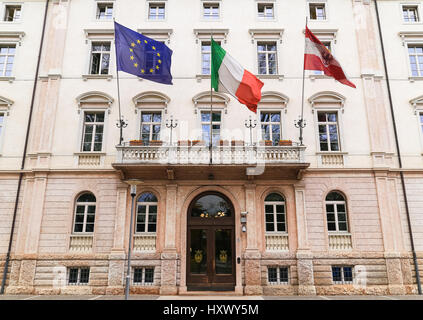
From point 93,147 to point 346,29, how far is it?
50.1ft

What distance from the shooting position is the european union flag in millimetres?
12805

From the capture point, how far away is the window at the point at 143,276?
13.3m

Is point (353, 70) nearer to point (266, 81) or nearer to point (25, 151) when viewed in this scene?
point (266, 81)

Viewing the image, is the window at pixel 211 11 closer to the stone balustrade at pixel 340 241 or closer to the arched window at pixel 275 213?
the arched window at pixel 275 213

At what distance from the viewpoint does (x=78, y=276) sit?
529 inches

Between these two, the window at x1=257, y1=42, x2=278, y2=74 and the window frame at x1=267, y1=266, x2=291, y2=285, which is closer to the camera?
the window frame at x1=267, y1=266, x2=291, y2=285

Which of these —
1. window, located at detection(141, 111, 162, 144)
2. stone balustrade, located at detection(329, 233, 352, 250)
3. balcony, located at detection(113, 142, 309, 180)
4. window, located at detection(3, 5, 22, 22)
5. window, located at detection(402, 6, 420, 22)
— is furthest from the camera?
window, located at detection(3, 5, 22, 22)

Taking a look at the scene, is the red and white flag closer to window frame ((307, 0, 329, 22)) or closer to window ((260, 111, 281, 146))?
window ((260, 111, 281, 146))

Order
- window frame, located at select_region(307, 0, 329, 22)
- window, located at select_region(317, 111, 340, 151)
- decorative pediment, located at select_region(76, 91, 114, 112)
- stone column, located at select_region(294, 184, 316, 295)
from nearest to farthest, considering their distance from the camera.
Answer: stone column, located at select_region(294, 184, 316, 295) → window, located at select_region(317, 111, 340, 151) → decorative pediment, located at select_region(76, 91, 114, 112) → window frame, located at select_region(307, 0, 329, 22)

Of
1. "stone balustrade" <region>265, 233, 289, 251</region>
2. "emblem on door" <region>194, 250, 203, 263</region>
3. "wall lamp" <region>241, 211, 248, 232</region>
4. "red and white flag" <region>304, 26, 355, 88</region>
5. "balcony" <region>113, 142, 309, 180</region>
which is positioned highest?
"red and white flag" <region>304, 26, 355, 88</region>

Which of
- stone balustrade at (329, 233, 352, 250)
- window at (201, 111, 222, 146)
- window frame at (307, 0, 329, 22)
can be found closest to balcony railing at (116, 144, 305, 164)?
window at (201, 111, 222, 146)

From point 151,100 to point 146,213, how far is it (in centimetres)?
586

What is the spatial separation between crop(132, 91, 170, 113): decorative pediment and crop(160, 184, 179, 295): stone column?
4368 mm

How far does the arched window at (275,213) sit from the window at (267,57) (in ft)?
22.5
